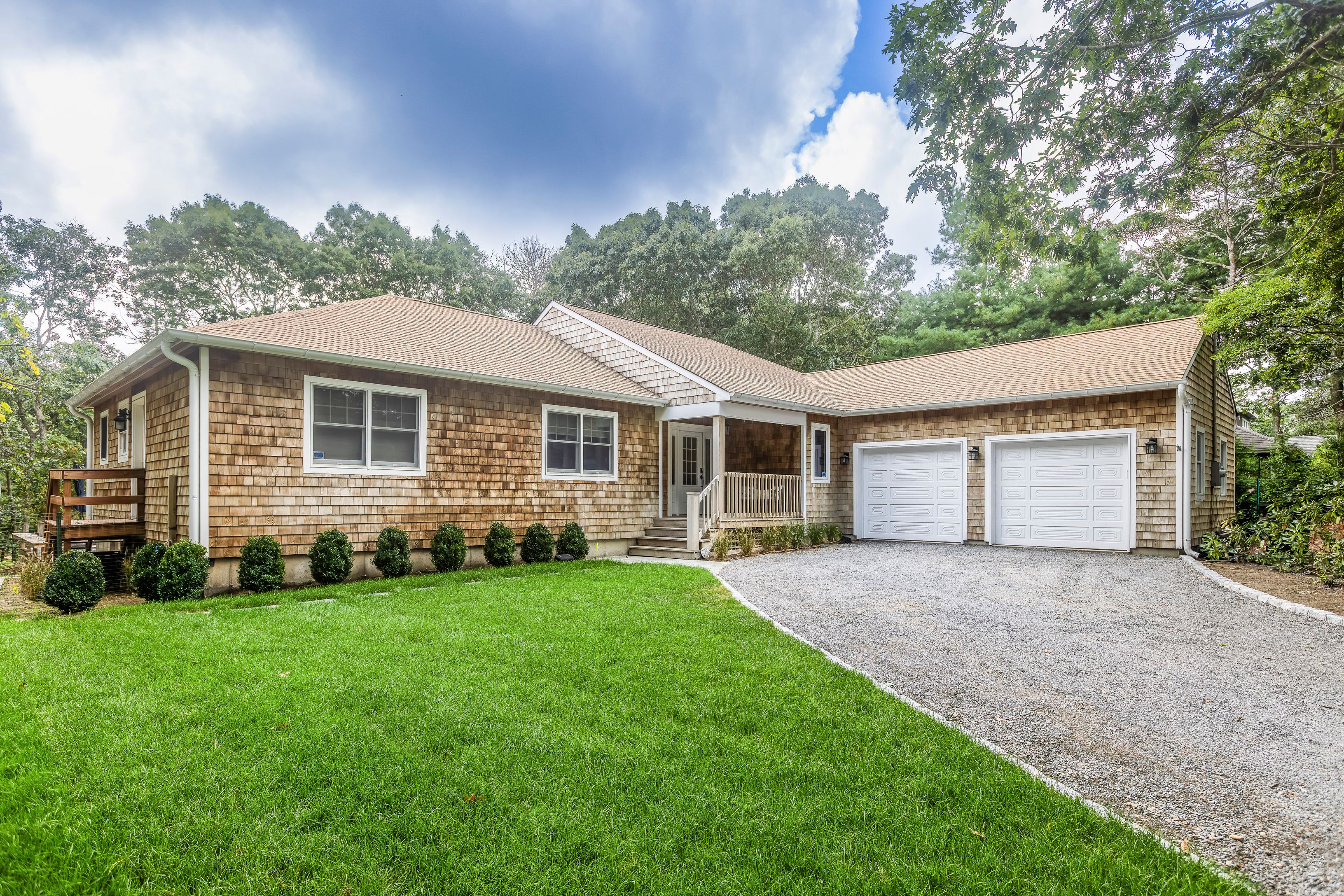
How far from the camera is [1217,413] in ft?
44.8

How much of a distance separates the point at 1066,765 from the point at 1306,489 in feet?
38.5

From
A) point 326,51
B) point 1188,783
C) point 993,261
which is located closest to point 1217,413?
point 993,261

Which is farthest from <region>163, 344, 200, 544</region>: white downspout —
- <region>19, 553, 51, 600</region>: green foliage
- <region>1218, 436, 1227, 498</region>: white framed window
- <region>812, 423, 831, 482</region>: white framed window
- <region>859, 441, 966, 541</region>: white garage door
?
<region>1218, 436, 1227, 498</region>: white framed window

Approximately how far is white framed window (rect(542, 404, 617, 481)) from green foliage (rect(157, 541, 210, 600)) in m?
4.75

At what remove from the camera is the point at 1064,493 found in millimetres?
12109

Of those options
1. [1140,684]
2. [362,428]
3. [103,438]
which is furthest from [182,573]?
[1140,684]

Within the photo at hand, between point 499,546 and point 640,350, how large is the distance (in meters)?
5.31

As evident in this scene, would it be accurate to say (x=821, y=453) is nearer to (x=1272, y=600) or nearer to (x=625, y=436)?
(x=625, y=436)

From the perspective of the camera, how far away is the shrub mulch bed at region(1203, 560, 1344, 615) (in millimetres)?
7080

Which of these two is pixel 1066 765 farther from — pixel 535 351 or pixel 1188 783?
pixel 535 351

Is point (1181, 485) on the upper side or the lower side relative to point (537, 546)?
upper

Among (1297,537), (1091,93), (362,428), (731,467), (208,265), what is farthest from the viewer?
(208,265)

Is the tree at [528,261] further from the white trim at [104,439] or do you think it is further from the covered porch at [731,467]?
the white trim at [104,439]

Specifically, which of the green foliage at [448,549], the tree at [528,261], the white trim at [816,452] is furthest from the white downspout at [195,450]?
the tree at [528,261]
